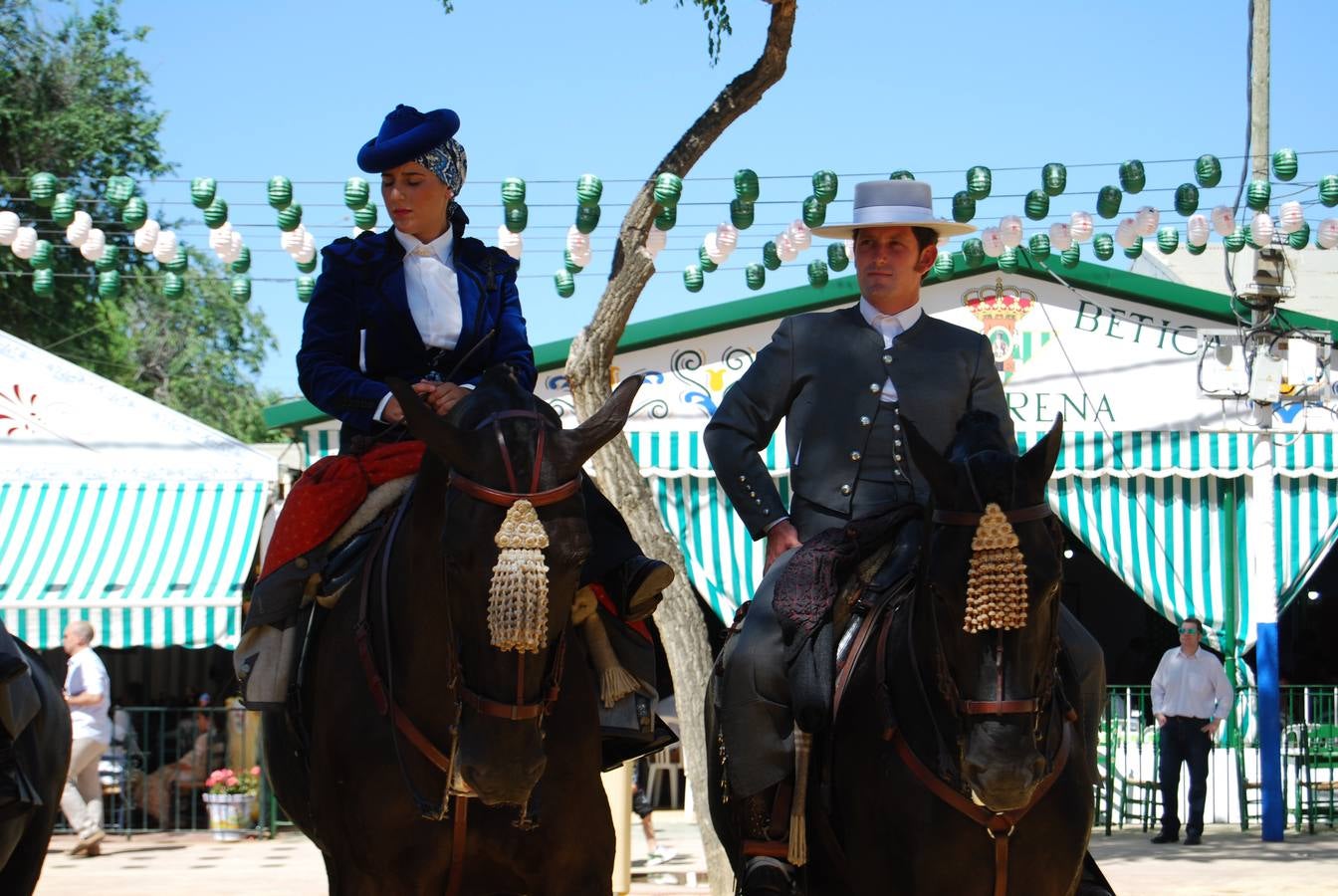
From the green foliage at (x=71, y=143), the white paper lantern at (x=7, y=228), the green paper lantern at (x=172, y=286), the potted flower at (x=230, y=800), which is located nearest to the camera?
the white paper lantern at (x=7, y=228)

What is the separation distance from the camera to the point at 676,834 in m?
17.8

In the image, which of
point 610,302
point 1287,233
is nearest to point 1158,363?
point 1287,233

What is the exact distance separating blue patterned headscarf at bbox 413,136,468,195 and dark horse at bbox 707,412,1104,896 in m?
1.88

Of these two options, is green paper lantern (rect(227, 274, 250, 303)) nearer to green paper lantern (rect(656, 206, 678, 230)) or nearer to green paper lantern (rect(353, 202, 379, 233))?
green paper lantern (rect(353, 202, 379, 233))

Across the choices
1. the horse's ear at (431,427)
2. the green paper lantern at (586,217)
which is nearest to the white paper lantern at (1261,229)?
the green paper lantern at (586,217)

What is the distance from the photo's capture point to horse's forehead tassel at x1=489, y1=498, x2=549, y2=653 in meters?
4.20

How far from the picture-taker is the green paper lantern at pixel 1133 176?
1475cm

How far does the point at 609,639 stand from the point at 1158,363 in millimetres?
14027

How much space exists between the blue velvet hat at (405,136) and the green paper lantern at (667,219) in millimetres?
6439

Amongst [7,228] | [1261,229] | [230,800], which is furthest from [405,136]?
[230,800]

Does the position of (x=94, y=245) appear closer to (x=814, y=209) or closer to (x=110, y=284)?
(x=110, y=284)

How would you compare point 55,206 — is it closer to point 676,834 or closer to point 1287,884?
point 676,834

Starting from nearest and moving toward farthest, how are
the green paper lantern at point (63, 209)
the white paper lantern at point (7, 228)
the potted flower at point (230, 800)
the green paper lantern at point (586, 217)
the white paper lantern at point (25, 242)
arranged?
the green paper lantern at point (586, 217), the green paper lantern at point (63, 209), the white paper lantern at point (25, 242), the white paper lantern at point (7, 228), the potted flower at point (230, 800)

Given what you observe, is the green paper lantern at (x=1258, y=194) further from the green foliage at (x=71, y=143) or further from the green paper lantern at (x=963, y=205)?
the green foliage at (x=71, y=143)
